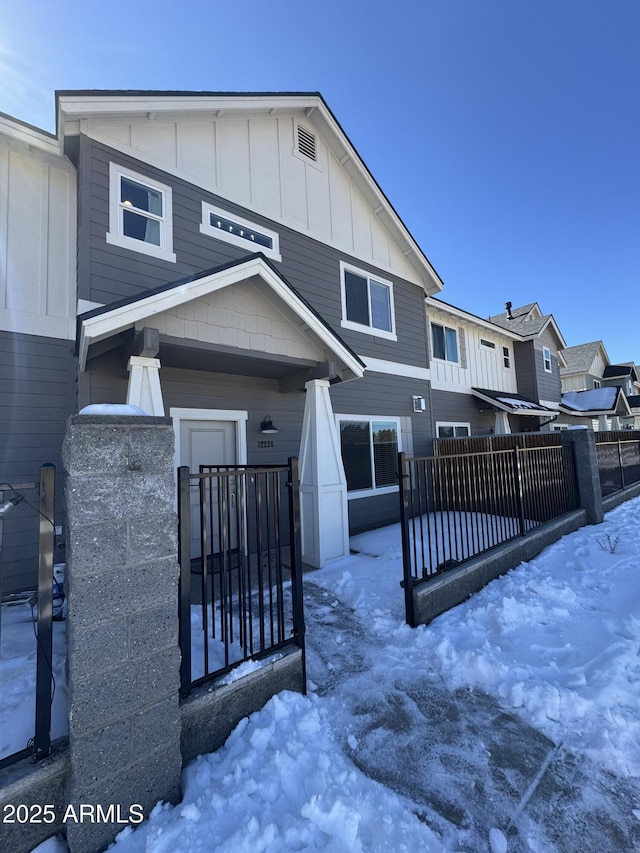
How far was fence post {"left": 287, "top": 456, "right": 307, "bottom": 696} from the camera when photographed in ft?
8.79

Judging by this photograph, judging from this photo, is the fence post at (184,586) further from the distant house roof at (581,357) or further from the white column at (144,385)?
the distant house roof at (581,357)

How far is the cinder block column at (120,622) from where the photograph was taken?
1.67 m

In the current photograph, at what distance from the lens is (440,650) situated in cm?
308

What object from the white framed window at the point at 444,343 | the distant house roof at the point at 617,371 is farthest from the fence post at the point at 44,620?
the distant house roof at the point at 617,371

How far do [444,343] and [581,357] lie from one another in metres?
18.0

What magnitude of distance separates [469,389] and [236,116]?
913 cm

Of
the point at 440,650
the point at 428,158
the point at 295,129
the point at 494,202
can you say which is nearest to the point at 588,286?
the point at 494,202

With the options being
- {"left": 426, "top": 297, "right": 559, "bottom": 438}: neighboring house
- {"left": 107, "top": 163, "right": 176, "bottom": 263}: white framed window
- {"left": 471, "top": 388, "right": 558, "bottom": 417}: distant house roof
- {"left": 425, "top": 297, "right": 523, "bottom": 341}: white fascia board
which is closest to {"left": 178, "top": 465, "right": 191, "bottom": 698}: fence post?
{"left": 107, "top": 163, "right": 176, "bottom": 263}: white framed window

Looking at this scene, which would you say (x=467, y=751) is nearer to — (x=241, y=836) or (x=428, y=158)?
(x=241, y=836)

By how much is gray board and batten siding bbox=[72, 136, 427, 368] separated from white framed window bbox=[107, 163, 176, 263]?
76 millimetres

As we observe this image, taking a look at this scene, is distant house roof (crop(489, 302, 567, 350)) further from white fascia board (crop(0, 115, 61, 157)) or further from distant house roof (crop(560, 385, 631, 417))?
white fascia board (crop(0, 115, 61, 157))

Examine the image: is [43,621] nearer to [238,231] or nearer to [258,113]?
[238,231]

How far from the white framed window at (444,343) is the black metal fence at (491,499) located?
4.71 m

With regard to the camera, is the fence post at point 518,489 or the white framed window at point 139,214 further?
the fence post at point 518,489
